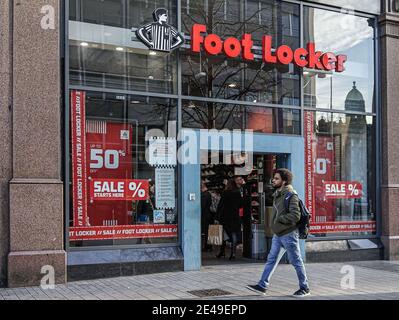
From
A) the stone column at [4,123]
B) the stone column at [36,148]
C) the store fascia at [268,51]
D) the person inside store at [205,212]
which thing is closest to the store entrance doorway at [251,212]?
the person inside store at [205,212]

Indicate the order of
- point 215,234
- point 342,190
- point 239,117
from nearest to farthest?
point 239,117
point 342,190
point 215,234

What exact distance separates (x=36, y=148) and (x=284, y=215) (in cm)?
400

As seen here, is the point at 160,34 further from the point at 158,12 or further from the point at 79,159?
the point at 79,159

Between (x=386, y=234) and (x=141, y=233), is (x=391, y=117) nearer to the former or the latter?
(x=386, y=234)

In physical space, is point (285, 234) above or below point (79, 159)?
below

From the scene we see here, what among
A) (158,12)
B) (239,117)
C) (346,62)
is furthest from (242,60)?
(346,62)

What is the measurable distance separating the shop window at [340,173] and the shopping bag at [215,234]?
2.06 m

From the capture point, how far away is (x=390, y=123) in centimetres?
1206

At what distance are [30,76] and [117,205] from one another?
8.61ft

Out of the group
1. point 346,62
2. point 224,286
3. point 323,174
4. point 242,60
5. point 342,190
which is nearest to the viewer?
point 224,286

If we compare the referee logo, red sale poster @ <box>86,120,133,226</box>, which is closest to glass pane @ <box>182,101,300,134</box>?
the referee logo

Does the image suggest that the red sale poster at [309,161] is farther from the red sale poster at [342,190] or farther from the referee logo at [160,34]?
the referee logo at [160,34]

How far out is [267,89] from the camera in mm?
11039

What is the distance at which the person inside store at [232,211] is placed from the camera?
11773 mm
